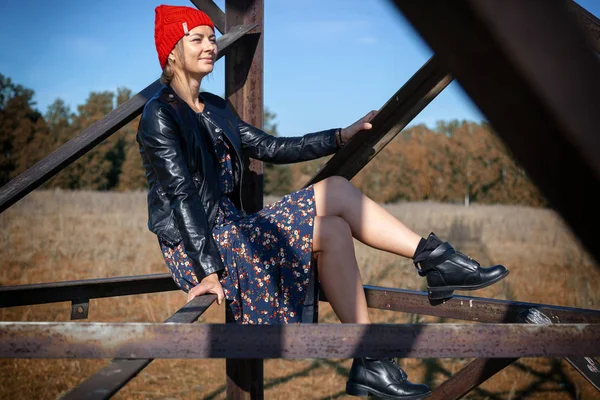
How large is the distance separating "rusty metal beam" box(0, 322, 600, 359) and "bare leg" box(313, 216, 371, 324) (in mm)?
675

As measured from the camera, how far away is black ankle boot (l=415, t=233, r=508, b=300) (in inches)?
84.4

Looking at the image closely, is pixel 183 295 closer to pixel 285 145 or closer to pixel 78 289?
pixel 78 289

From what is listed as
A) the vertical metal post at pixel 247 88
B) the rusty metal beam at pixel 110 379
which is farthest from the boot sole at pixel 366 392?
the vertical metal post at pixel 247 88

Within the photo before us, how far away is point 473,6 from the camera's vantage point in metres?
0.56

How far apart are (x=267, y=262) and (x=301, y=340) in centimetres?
85

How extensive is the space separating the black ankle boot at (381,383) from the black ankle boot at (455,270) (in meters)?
0.39

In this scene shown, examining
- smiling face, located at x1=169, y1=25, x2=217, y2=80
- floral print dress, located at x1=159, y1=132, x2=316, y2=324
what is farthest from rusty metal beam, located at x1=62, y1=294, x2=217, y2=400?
smiling face, located at x1=169, y1=25, x2=217, y2=80

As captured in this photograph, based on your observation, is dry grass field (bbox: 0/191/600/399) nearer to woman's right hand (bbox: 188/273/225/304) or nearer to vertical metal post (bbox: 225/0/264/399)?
woman's right hand (bbox: 188/273/225/304)

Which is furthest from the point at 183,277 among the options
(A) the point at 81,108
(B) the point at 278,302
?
(A) the point at 81,108

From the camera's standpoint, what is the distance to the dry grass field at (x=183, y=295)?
5055mm

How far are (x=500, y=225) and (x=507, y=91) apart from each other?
2046 centimetres

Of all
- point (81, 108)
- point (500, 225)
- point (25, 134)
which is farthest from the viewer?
point (81, 108)

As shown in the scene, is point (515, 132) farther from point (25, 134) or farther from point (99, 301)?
point (25, 134)

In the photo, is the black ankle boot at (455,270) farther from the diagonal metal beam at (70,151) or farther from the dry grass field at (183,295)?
the diagonal metal beam at (70,151)
